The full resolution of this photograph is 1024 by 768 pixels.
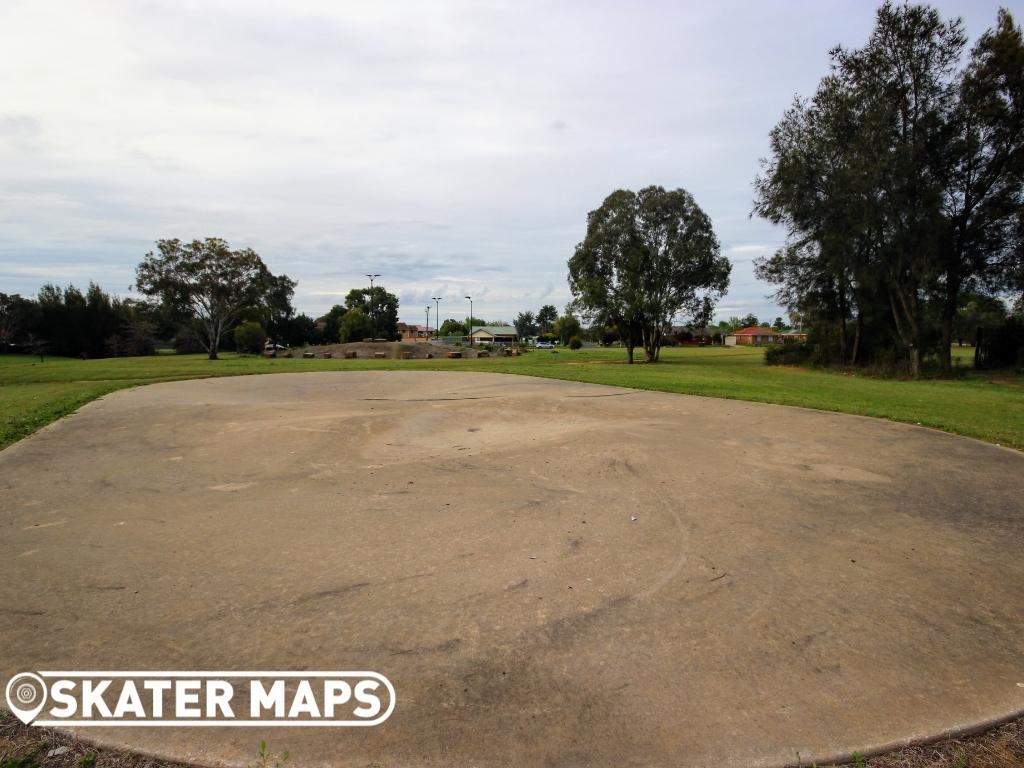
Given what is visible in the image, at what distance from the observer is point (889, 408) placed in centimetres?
1167

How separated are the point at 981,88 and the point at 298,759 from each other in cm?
3141

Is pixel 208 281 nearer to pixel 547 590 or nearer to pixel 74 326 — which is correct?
pixel 74 326

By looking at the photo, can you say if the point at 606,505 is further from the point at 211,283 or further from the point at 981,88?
the point at 211,283

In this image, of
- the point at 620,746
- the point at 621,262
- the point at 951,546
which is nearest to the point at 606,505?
the point at 951,546

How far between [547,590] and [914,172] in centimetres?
2658

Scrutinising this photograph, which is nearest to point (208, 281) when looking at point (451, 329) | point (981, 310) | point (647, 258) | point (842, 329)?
point (647, 258)

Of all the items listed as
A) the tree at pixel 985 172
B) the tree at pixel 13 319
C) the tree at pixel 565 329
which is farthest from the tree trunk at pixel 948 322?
the tree at pixel 13 319

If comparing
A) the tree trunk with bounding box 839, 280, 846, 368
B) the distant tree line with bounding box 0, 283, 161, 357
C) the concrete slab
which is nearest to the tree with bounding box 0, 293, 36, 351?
the distant tree line with bounding box 0, 283, 161, 357

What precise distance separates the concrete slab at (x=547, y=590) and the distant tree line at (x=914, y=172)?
20432mm

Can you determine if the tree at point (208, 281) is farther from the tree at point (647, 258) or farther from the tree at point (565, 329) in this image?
the tree at point (565, 329)

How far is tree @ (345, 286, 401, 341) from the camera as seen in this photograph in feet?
322

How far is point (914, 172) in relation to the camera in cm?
2258

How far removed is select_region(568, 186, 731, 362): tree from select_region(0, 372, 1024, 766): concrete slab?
1170 inches

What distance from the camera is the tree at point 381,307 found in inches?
3866
